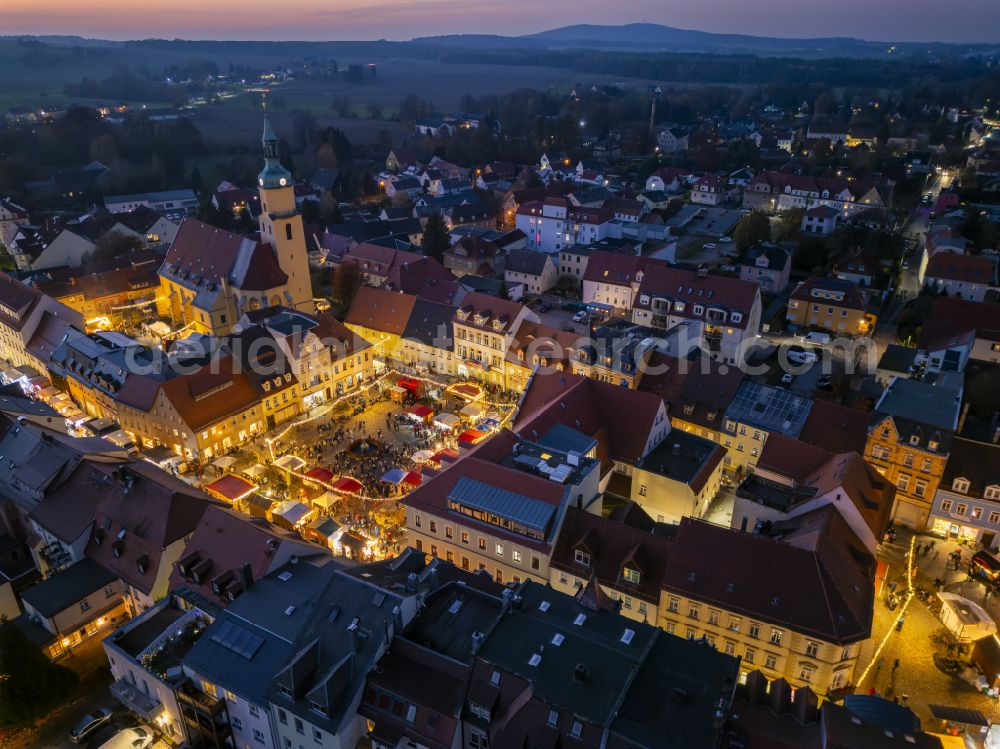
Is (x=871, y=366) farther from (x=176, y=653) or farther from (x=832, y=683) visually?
(x=176, y=653)

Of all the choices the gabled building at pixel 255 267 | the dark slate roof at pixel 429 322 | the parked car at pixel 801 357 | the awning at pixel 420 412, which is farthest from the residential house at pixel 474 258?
the parked car at pixel 801 357

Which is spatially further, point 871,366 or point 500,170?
point 500,170

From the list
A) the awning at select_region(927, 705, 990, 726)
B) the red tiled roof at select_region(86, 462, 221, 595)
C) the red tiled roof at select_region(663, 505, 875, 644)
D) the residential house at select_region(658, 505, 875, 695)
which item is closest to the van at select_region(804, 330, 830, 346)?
the red tiled roof at select_region(663, 505, 875, 644)

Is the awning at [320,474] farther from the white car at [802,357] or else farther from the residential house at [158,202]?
the residential house at [158,202]

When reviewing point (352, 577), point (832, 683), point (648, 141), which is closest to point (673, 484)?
point (832, 683)

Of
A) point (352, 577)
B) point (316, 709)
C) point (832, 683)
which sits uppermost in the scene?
point (352, 577)

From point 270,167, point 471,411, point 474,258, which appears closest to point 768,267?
point 474,258
